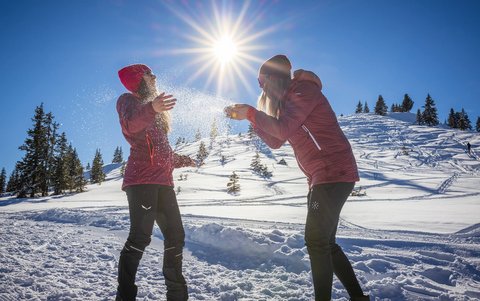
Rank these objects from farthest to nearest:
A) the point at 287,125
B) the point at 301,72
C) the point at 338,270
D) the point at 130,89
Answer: the point at 130,89 → the point at 338,270 → the point at 301,72 → the point at 287,125

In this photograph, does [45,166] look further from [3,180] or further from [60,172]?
[3,180]

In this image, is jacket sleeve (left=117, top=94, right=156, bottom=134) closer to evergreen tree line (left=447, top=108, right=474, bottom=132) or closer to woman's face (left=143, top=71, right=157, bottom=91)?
woman's face (left=143, top=71, right=157, bottom=91)

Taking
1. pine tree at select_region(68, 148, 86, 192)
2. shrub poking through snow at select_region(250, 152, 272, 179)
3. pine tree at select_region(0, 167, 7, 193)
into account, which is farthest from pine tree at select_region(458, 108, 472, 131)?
pine tree at select_region(0, 167, 7, 193)

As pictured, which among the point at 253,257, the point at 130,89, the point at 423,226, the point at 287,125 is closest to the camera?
the point at 287,125

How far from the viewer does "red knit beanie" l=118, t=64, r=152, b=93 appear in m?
3.16

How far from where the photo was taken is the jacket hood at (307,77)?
2580 mm

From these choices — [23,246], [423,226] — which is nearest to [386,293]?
[423,226]

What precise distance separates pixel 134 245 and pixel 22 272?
1.97 meters

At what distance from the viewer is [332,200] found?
2.50 m

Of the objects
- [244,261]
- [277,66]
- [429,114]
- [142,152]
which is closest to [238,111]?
[277,66]

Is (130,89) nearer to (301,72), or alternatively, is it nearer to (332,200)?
(301,72)

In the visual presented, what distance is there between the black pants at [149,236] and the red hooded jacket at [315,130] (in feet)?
4.12

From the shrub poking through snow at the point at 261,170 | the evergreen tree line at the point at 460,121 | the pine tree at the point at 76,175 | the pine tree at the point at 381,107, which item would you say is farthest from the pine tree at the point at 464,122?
the pine tree at the point at 76,175

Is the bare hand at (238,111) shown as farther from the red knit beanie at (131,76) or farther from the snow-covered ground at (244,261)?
the snow-covered ground at (244,261)
